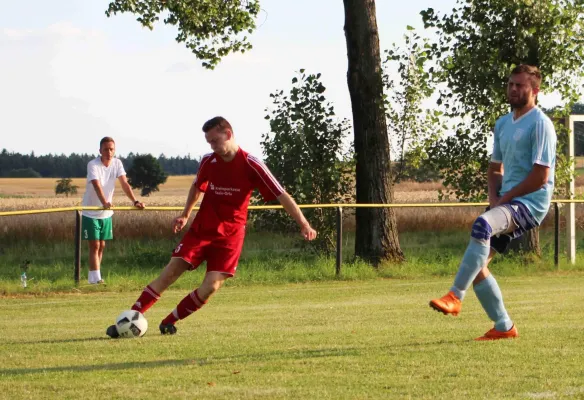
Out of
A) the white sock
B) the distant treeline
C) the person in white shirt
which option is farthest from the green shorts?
the distant treeline

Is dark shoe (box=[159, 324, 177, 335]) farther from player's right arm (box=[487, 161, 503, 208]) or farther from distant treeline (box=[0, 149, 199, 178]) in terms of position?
distant treeline (box=[0, 149, 199, 178])

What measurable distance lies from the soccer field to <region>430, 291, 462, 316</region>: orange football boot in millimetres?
317

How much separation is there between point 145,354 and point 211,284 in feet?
4.40

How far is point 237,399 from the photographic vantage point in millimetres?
6582

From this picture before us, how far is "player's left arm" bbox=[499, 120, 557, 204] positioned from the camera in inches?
337

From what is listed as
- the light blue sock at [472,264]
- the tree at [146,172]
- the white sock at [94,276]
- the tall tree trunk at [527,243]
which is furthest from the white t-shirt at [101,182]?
the tree at [146,172]

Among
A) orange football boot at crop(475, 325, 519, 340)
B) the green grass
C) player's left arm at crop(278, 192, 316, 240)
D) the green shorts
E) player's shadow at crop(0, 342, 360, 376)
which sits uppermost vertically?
player's left arm at crop(278, 192, 316, 240)

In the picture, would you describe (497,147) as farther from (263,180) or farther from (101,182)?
(101,182)

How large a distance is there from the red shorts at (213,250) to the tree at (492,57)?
43.6 feet

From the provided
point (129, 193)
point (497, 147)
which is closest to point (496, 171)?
point (497, 147)

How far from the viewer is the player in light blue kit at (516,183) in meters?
8.57

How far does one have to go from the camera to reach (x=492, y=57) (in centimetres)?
2259

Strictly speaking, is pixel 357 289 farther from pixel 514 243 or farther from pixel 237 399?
pixel 237 399

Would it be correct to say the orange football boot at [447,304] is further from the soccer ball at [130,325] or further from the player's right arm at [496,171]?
the soccer ball at [130,325]
